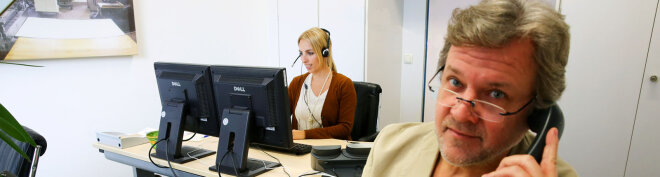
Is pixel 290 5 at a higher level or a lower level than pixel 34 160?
higher

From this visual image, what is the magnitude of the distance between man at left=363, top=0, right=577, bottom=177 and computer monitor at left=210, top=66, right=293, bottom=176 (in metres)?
0.71

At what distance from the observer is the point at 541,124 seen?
0.76 metres

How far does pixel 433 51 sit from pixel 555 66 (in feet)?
8.74

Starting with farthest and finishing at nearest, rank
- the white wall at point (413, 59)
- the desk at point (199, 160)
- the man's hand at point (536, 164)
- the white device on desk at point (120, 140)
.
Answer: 1. the white wall at point (413, 59)
2. the white device on desk at point (120, 140)
3. the desk at point (199, 160)
4. the man's hand at point (536, 164)

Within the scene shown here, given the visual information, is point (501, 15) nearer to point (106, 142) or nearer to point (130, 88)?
point (106, 142)

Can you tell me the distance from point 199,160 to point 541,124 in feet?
4.66

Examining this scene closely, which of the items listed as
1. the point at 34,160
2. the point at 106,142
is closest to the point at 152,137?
the point at 106,142

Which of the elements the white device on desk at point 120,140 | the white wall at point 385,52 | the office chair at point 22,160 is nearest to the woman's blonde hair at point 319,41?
the white wall at point 385,52

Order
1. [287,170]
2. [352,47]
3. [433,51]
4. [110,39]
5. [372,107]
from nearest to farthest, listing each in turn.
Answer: [287,170], [372,107], [110,39], [352,47], [433,51]

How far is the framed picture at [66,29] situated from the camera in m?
2.18

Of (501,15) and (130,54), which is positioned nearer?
(501,15)

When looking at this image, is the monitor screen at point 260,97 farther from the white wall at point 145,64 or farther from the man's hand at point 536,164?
the white wall at point 145,64

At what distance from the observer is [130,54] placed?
270 centimetres

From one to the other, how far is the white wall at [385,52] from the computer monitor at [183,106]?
167 centimetres
